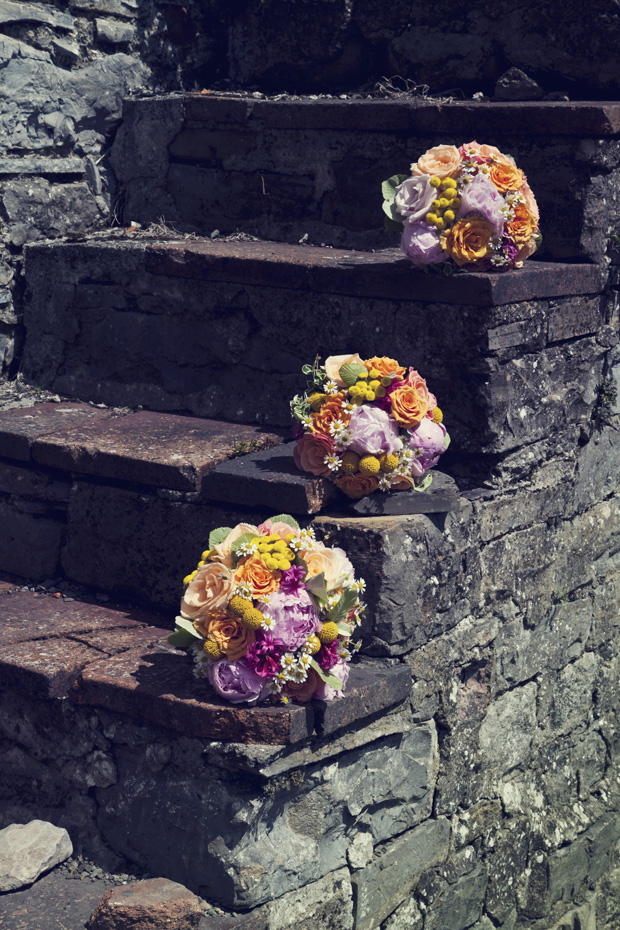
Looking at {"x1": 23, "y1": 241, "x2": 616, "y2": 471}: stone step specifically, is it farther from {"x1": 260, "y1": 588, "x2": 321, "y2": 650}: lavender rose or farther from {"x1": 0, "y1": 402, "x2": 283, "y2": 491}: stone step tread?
{"x1": 260, "y1": 588, "x2": 321, "y2": 650}: lavender rose

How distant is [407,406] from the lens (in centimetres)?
296

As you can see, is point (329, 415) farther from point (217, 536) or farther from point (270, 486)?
point (217, 536)

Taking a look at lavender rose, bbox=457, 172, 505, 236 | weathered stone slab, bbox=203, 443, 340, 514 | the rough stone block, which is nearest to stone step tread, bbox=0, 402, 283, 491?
weathered stone slab, bbox=203, 443, 340, 514

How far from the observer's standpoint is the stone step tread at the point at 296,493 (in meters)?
2.96

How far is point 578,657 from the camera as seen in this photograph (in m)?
4.07

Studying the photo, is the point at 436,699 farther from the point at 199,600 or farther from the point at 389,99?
the point at 389,99

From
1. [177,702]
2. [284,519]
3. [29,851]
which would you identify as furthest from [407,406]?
[29,851]

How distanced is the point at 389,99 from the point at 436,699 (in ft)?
7.81

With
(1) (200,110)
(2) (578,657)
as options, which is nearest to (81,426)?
(1) (200,110)

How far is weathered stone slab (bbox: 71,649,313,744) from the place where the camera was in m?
2.57

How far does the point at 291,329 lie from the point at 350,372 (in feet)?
2.04

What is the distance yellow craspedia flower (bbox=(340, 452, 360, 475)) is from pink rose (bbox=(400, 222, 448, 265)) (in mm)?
668

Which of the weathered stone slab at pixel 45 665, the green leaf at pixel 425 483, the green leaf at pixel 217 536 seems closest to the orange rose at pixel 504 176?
the green leaf at pixel 425 483

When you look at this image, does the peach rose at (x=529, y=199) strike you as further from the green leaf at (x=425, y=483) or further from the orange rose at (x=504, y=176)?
the green leaf at (x=425, y=483)
